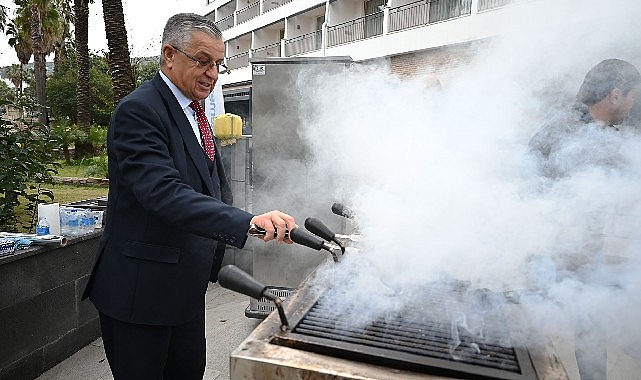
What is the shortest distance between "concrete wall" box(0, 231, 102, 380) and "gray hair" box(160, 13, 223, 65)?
1.88m

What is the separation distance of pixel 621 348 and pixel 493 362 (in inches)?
50.4

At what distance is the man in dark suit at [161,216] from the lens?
182 centimetres

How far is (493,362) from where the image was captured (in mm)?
1500

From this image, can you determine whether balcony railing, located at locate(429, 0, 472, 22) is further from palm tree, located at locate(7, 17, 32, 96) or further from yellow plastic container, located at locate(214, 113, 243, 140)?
palm tree, located at locate(7, 17, 32, 96)

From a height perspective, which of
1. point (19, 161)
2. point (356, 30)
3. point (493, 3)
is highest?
point (356, 30)

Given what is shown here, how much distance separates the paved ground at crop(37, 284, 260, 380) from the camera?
3432mm

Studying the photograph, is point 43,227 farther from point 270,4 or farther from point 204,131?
point 270,4

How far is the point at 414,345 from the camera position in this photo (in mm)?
1577

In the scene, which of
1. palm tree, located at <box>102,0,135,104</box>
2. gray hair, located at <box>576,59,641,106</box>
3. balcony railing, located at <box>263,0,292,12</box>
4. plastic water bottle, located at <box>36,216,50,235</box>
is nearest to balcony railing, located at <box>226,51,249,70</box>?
balcony railing, located at <box>263,0,292,12</box>

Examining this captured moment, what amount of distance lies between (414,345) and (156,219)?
1.13 meters

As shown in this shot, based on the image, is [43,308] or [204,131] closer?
[204,131]

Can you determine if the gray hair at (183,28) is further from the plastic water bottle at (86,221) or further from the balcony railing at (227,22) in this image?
the balcony railing at (227,22)

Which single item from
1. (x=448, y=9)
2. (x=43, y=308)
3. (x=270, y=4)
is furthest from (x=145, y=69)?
(x=43, y=308)

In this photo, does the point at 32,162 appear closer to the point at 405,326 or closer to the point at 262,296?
the point at 262,296
